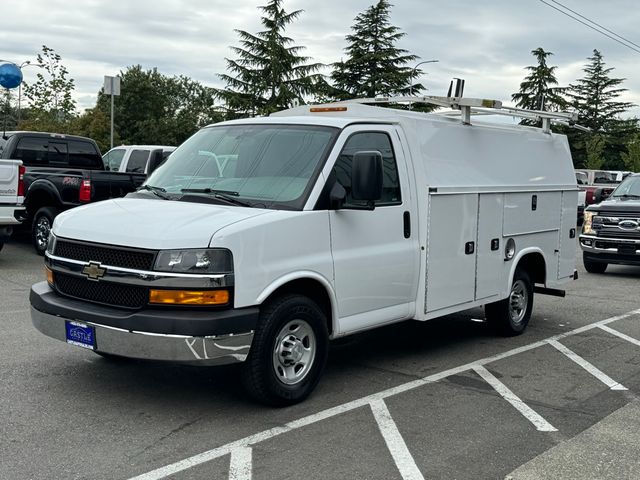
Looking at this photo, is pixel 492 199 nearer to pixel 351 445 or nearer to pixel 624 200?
pixel 351 445

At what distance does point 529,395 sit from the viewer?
618cm

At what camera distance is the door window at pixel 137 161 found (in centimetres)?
1784

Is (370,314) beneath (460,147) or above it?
beneath

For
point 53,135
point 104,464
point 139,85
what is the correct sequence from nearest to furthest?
point 104,464, point 53,135, point 139,85

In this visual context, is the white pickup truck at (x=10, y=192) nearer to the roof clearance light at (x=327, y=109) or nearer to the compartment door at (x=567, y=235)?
the roof clearance light at (x=327, y=109)

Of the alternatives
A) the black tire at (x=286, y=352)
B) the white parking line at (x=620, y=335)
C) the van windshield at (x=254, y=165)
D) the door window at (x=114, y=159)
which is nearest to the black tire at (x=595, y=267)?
the white parking line at (x=620, y=335)

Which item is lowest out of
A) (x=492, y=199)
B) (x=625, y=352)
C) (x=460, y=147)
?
(x=625, y=352)

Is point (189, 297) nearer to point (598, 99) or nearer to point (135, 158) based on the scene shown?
point (135, 158)

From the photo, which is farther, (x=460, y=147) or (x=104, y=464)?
(x=460, y=147)

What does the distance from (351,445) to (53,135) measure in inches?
446

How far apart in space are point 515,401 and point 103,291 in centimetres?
316

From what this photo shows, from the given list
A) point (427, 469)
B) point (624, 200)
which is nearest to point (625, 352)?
point (427, 469)

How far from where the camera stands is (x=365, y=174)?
5.69 metres

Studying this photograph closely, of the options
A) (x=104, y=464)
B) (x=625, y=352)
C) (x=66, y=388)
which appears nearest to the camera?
(x=104, y=464)
